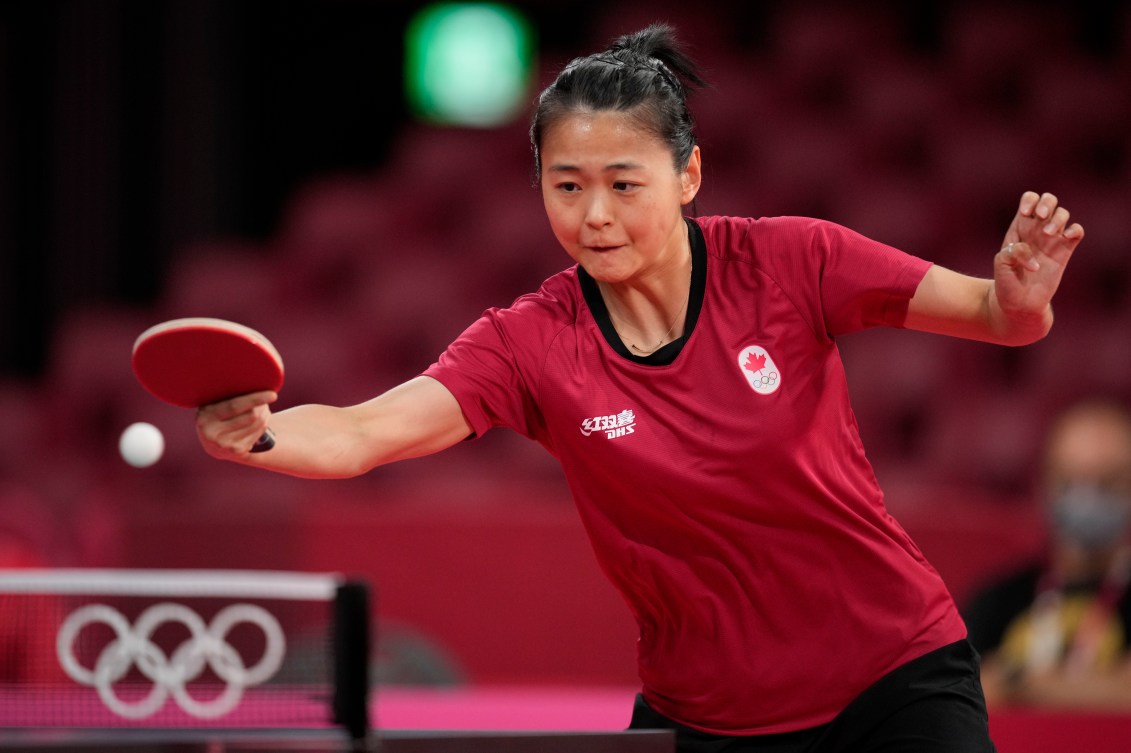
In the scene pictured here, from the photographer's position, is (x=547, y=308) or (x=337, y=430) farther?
(x=547, y=308)

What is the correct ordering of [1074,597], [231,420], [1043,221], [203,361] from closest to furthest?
[203,361] < [231,420] < [1043,221] < [1074,597]

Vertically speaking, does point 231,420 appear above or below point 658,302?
→ below

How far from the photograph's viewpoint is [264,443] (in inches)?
85.0

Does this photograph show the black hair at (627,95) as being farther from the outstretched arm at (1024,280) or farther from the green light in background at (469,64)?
the green light in background at (469,64)

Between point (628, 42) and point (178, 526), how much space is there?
10.9 ft

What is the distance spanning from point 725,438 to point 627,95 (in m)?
0.55

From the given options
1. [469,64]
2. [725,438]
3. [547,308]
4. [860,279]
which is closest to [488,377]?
[547,308]

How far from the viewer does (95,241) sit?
7.68 meters

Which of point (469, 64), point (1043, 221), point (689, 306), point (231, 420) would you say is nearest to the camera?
point (231, 420)

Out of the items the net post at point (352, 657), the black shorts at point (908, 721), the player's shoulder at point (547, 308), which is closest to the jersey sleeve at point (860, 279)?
the player's shoulder at point (547, 308)

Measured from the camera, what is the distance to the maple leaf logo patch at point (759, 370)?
7.74ft

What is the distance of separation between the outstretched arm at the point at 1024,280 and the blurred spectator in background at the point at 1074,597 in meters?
1.63

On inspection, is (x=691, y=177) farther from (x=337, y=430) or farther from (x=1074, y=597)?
(x=1074, y=597)

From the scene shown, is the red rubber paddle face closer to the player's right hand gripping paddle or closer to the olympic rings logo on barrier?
the player's right hand gripping paddle
